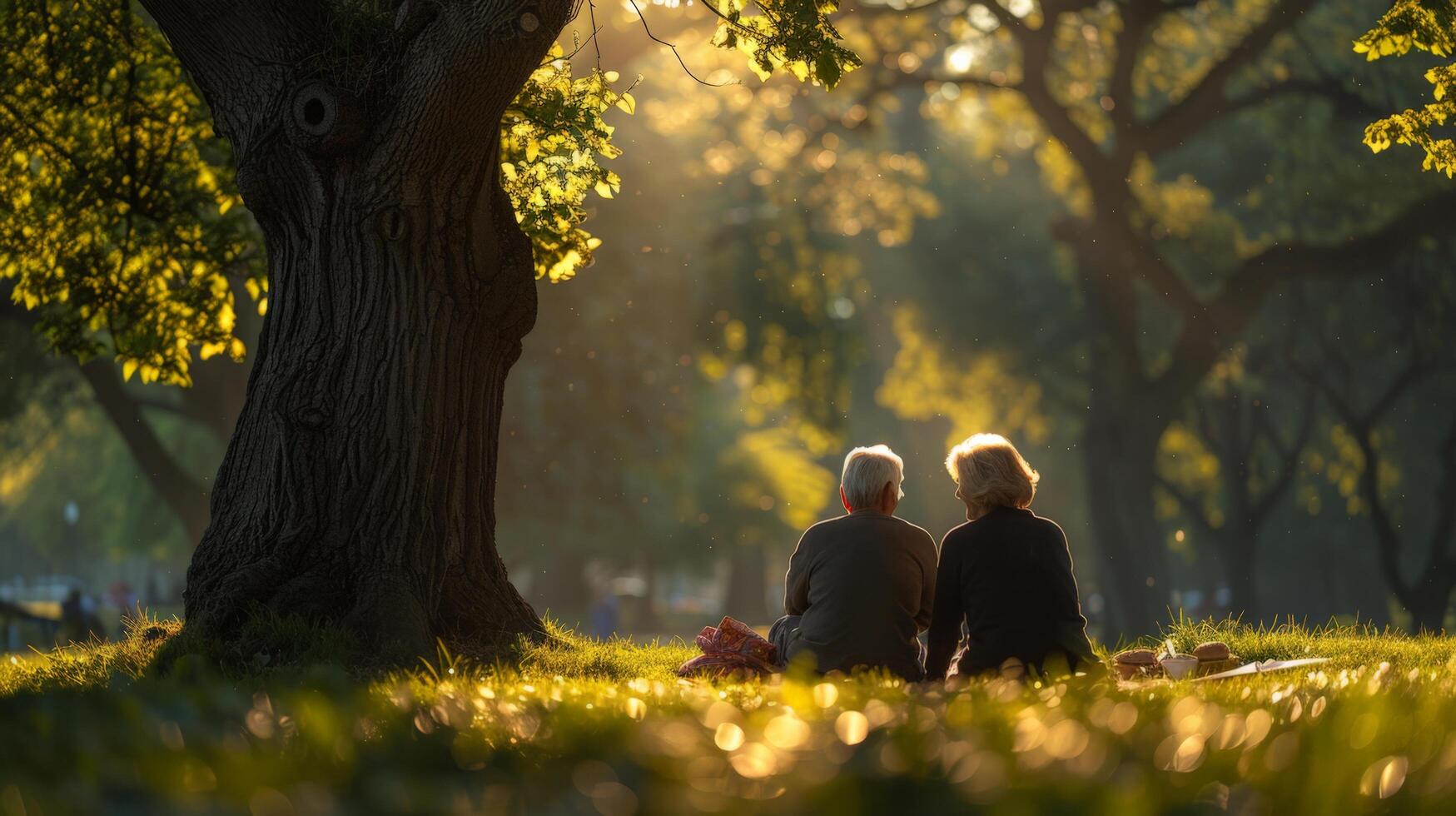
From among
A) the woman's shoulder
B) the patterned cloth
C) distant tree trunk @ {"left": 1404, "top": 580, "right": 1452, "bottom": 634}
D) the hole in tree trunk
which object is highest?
the hole in tree trunk

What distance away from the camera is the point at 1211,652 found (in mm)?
8797

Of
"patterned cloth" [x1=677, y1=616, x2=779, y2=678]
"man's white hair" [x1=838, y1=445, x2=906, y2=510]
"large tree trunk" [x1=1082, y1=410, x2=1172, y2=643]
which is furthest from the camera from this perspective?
"large tree trunk" [x1=1082, y1=410, x2=1172, y2=643]

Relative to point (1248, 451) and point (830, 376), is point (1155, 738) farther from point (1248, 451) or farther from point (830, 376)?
point (1248, 451)

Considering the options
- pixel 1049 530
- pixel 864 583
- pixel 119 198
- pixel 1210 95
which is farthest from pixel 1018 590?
pixel 1210 95

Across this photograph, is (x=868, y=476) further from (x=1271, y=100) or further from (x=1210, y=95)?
(x=1271, y=100)

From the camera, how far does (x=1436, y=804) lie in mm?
3080

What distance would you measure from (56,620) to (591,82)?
67.9 feet

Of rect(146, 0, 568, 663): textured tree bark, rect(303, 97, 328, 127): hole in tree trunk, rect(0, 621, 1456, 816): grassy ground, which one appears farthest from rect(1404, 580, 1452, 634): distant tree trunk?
rect(303, 97, 328, 127): hole in tree trunk

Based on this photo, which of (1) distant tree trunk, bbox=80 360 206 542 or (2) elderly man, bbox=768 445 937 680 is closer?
(2) elderly man, bbox=768 445 937 680

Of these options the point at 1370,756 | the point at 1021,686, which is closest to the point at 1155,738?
the point at 1370,756

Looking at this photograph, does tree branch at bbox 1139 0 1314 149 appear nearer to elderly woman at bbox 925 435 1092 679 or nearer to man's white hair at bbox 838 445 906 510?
man's white hair at bbox 838 445 906 510

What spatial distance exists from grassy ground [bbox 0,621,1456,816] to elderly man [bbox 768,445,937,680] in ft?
5.78

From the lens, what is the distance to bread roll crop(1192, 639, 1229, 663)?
346 inches

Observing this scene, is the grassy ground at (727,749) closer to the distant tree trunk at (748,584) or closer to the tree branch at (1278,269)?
the tree branch at (1278,269)
